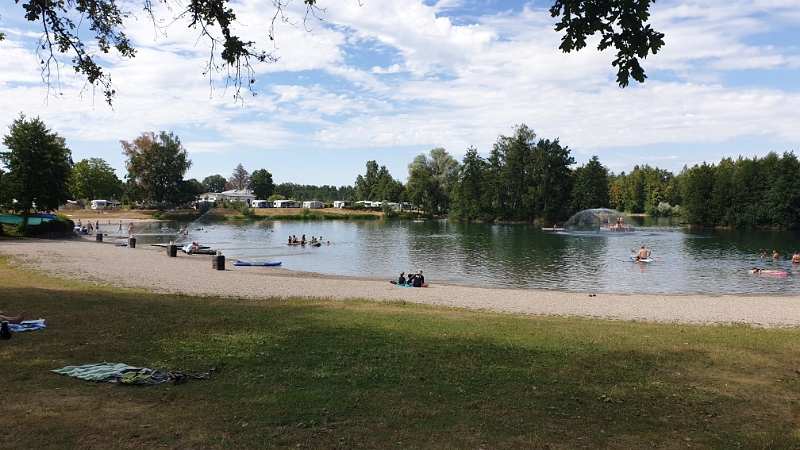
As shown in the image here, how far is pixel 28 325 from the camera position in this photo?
34.0 feet

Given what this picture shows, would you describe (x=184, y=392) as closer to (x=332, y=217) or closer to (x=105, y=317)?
(x=105, y=317)

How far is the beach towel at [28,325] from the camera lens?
10.1m

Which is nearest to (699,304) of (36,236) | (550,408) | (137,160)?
(550,408)

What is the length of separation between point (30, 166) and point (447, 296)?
4126cm

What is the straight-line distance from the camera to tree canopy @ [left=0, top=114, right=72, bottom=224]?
146 feet

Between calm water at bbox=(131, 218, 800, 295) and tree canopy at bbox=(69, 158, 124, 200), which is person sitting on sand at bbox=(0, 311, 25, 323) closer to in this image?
calm water at bbox=(131, 218, 800, 295)

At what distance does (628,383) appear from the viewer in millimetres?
7777

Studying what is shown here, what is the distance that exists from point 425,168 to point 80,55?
130522mm

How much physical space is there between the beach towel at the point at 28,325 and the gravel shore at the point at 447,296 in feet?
29.8

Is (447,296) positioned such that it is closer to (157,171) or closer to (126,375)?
(126,375)

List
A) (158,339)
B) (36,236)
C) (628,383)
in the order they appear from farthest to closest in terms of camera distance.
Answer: (36,236) → (158,339) → (628,383)

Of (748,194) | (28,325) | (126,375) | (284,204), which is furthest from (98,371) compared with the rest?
(284,204)

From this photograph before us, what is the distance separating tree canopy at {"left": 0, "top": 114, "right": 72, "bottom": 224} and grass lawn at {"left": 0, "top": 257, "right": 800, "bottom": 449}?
39317 millimetres

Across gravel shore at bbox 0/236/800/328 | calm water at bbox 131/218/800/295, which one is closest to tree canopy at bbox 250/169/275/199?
calm water at bbox 131/218/800/295
